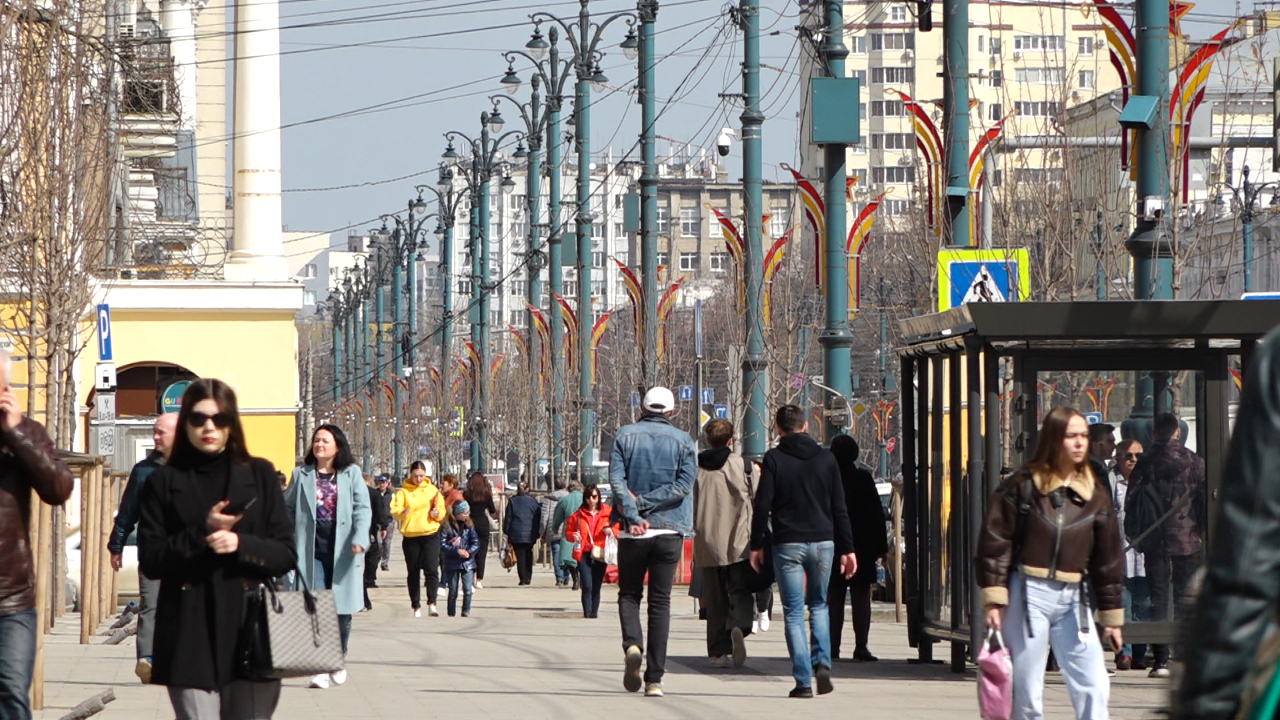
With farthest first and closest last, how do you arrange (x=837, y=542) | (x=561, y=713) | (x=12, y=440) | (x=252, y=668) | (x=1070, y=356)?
(x=837, y=542) → (x=1070, y=356) → (x=561, y=713) → (x=12, y=440) → (x=252, y=668)

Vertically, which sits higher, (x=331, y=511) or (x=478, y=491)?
(x=331, y=511)

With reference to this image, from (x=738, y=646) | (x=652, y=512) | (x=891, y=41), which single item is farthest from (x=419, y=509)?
(x=891, y=41)

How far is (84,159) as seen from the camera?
20.5 m

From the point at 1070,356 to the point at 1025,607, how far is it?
14.5ft

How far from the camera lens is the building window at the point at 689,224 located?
173875 mm

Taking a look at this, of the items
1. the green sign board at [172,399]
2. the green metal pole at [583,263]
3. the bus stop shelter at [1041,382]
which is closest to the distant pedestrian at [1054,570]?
the bus stop shelter at [1041,382]

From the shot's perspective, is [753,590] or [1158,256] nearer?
[753,590]

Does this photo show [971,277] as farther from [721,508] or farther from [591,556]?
[591,556]

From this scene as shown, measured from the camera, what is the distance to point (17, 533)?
7.29 meters

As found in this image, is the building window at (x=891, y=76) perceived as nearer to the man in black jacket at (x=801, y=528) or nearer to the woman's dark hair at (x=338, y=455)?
the man in black jacket at (x=801, y=528)

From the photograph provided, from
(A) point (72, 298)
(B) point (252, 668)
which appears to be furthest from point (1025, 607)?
(A) point (72, 298)

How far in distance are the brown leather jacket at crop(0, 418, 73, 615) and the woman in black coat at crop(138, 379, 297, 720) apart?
63cm

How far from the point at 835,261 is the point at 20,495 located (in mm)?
14914

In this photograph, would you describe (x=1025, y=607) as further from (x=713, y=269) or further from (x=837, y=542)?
(x=713, y=269)
